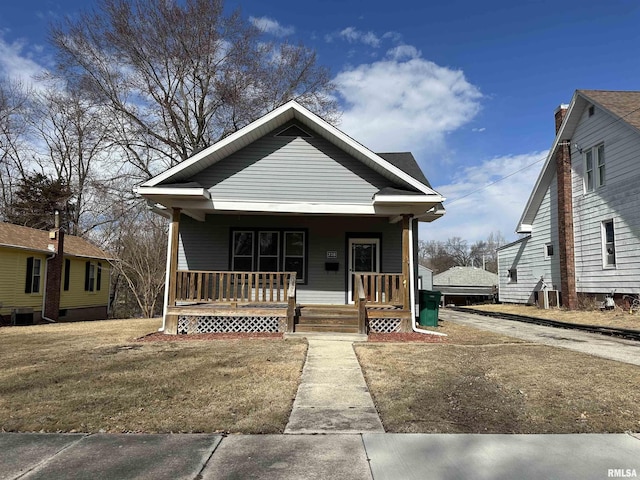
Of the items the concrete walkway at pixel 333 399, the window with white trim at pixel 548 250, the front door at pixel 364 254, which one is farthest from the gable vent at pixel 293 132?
the window with white trim at pixel 548 250

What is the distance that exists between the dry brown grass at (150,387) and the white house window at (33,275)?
13.5m

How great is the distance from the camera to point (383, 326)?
1091 centimetres

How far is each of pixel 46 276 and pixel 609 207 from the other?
24.3 metres

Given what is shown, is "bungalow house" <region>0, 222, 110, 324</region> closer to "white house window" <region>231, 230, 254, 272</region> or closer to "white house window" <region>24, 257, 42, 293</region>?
"white house window" <region>24, 257, 42, 293</region>

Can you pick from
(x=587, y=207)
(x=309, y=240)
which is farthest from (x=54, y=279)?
(x=587, y=207)

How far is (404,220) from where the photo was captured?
11.2 metres

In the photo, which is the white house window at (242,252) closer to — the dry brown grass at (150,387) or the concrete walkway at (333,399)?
the dry brown grass at (150,387)

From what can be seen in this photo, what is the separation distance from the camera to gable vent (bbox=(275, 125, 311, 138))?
11.8m

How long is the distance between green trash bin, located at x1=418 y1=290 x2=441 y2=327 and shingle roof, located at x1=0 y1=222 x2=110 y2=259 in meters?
16.9

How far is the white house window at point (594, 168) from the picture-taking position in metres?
16.0

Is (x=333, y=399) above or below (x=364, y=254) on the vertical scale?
below

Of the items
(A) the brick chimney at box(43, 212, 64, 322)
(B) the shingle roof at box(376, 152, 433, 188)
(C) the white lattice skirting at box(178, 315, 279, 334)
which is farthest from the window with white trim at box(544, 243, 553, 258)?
(A) the brick chimney at box(43, 212, 64, 322)

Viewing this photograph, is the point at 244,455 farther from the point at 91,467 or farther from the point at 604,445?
the point at 604,445

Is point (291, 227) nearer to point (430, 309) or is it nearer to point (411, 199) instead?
point (411, 199)
